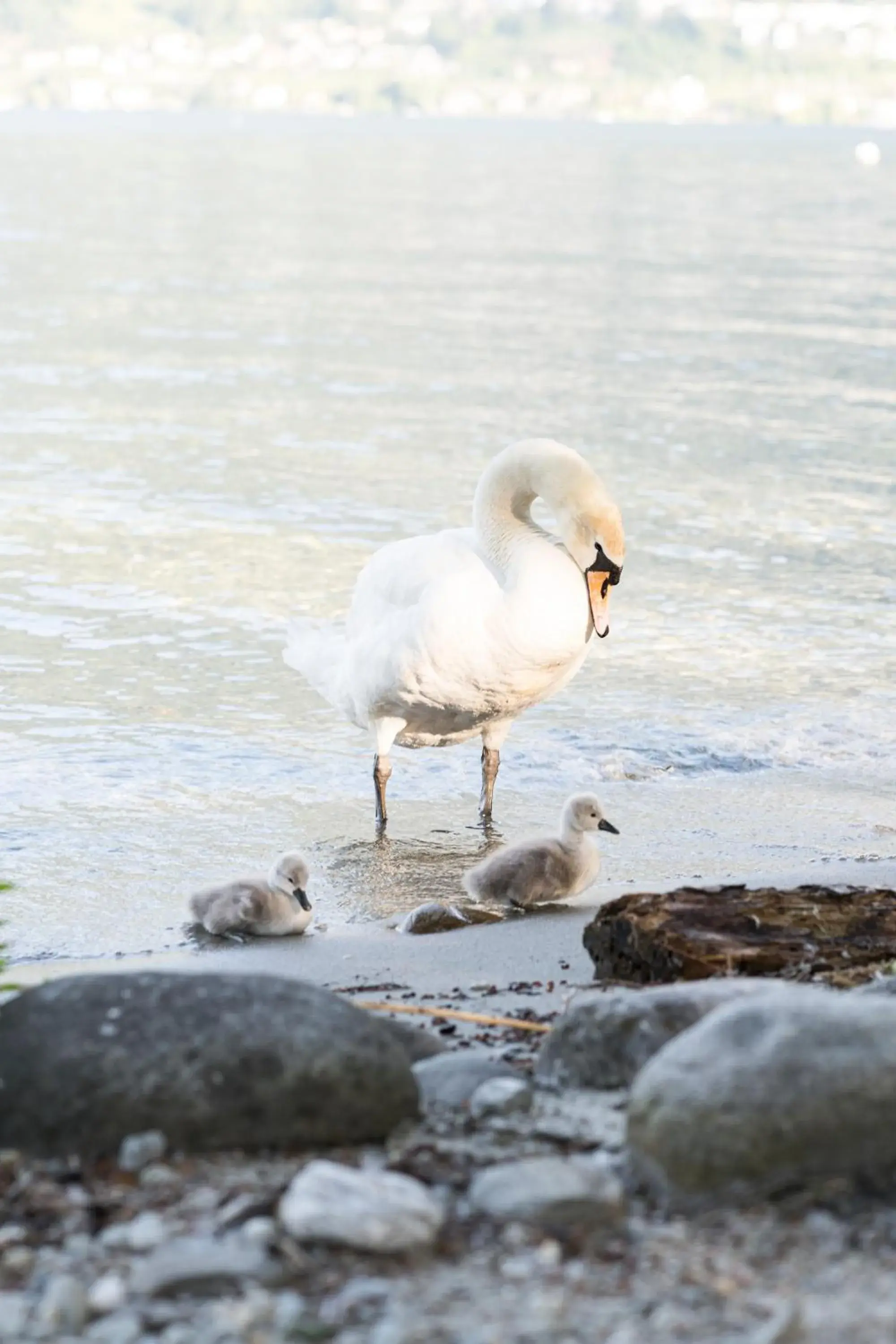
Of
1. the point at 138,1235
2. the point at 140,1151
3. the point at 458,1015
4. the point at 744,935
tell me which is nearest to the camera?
the point at 138,1235

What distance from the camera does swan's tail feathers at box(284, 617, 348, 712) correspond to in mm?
9836

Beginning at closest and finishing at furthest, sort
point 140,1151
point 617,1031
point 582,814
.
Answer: point 140,1151 → point 617,1031 → point 582,814

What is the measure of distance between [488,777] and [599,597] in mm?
1309

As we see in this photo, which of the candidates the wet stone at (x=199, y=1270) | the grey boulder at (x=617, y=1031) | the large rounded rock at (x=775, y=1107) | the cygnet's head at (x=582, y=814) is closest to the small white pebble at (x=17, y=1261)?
the wet stone at (x=199, y=1270)

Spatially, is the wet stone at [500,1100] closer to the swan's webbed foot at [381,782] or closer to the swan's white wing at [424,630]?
the swan's white wing at [424,630]

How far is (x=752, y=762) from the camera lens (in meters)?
10.6

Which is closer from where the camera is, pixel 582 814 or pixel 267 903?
pixel 267 903

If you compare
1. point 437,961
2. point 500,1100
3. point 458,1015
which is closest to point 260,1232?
point 500,1100

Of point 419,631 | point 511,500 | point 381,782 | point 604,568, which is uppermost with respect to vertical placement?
point 511,500

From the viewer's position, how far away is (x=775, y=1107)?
3854 millimetres

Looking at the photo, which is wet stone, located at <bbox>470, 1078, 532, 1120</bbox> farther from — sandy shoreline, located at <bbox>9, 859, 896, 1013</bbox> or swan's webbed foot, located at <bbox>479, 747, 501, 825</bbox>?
swan's webbed foot, located at <bbox>479, 747, 501, 825</bbox>

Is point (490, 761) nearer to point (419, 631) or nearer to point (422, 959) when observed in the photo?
point (419, 631)

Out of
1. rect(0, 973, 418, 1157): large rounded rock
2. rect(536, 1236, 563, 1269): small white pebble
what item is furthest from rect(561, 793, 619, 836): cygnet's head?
rect(536, 1236, 563, 1269): small white pebble

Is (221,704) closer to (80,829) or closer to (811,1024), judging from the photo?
(80,829)
